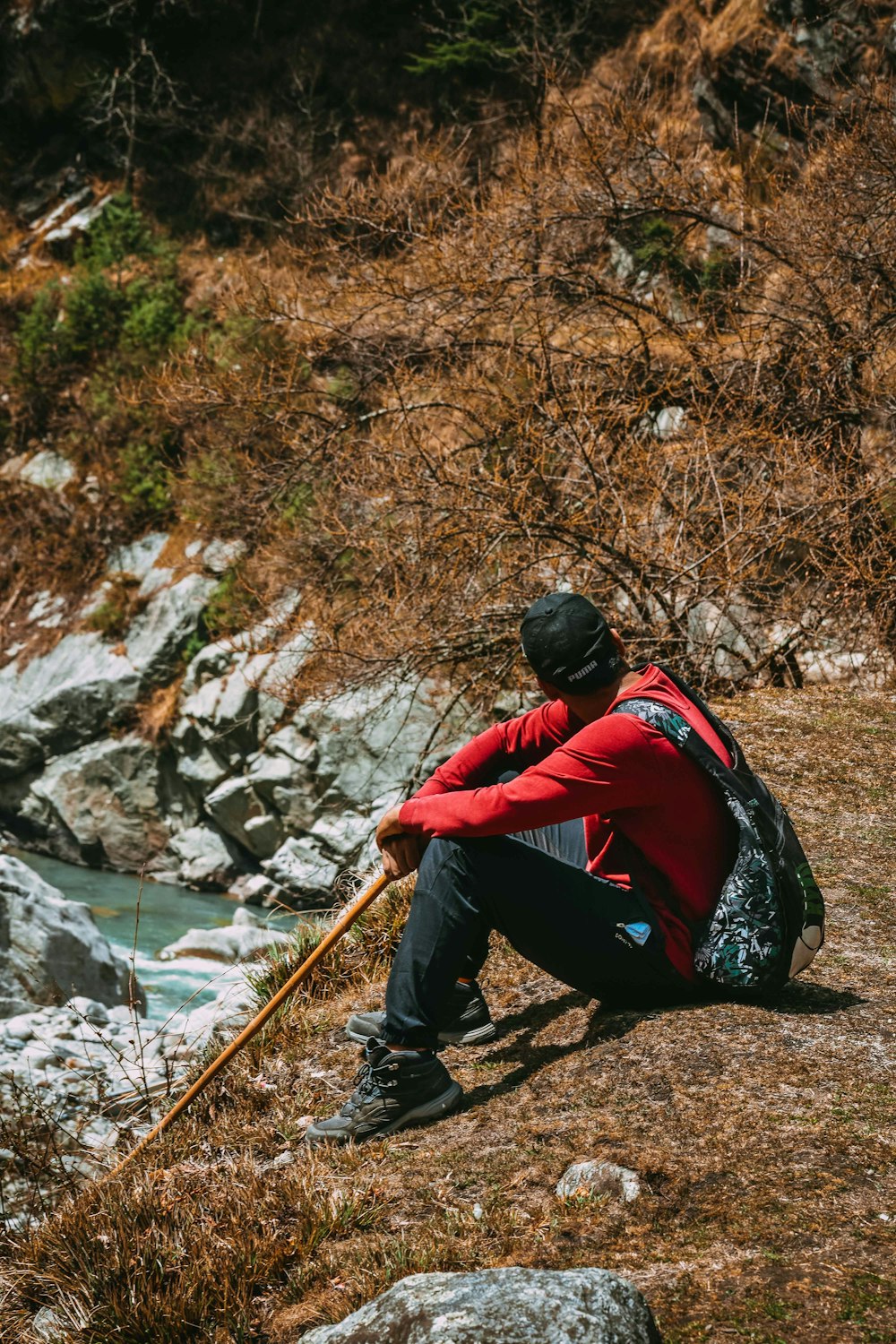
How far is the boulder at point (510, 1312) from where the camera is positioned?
175 centimetres

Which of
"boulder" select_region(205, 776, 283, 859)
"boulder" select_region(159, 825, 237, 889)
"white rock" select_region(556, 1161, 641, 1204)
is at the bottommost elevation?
"boulder" select_region(159, 825, 237, 889)

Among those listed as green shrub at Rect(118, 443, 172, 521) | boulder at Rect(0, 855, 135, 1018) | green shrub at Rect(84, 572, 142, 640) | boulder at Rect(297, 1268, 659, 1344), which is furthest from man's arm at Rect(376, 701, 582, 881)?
green shrub at Rect(118, 443, 172, 521)

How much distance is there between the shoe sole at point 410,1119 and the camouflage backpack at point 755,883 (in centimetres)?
78

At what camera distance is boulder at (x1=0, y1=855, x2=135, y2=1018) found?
7.45 metres

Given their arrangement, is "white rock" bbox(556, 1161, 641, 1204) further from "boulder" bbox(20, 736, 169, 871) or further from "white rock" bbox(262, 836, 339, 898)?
"boulder" bbox(20, 736, 169, 871)

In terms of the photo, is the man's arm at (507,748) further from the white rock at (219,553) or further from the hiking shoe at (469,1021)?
the white rock at (219,553)

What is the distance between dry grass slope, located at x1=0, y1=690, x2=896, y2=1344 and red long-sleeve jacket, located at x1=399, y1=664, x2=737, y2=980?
0.38 m

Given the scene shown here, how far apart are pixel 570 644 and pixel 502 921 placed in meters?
0.76

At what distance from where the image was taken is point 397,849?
304 centimetres

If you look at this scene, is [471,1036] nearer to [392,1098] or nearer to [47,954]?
[392,1098]

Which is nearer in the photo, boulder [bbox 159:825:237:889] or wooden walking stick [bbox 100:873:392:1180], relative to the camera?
wooden walking stick [bbox 100:873:392:1180]

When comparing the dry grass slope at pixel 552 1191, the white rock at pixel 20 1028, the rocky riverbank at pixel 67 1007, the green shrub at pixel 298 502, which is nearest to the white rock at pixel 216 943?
the rocky riverbank at pixel 67 1007

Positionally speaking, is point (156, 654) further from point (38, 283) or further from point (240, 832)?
point (38, 283)

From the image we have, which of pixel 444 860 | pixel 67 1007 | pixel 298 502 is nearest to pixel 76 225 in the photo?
pixel 298 502
